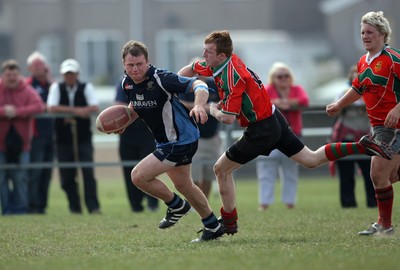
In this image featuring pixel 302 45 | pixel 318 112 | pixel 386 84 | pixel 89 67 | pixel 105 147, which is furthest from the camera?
pixel 89 67

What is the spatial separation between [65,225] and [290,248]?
3468 millimetres

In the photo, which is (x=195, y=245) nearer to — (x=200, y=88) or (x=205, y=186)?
(x=200, y=88)

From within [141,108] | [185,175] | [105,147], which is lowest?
[105,147]

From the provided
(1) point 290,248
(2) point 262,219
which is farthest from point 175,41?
(1) point 290,248

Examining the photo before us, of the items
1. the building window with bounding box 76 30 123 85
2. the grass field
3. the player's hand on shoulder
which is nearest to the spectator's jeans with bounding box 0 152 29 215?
the grass field

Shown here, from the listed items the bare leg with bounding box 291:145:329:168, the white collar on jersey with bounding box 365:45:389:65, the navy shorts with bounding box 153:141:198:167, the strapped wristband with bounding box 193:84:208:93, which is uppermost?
the white collar on jersey with bounding box 365:45:389:65

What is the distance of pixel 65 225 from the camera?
34.4 feet

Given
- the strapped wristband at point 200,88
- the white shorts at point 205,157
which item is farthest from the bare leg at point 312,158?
the white shorts at point 205,157

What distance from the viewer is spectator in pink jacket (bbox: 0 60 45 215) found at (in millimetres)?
13250

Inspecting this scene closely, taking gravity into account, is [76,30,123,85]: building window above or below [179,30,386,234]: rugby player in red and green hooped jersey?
below

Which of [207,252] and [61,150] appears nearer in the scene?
[207,252]

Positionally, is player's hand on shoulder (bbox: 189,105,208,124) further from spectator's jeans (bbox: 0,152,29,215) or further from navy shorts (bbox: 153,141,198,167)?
spectator's jeans (bbox: 0,152,29,215)

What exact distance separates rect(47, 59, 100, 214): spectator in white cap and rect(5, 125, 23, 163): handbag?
532 millimetres

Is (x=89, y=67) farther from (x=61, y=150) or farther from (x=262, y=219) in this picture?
(x=262, y=219)
